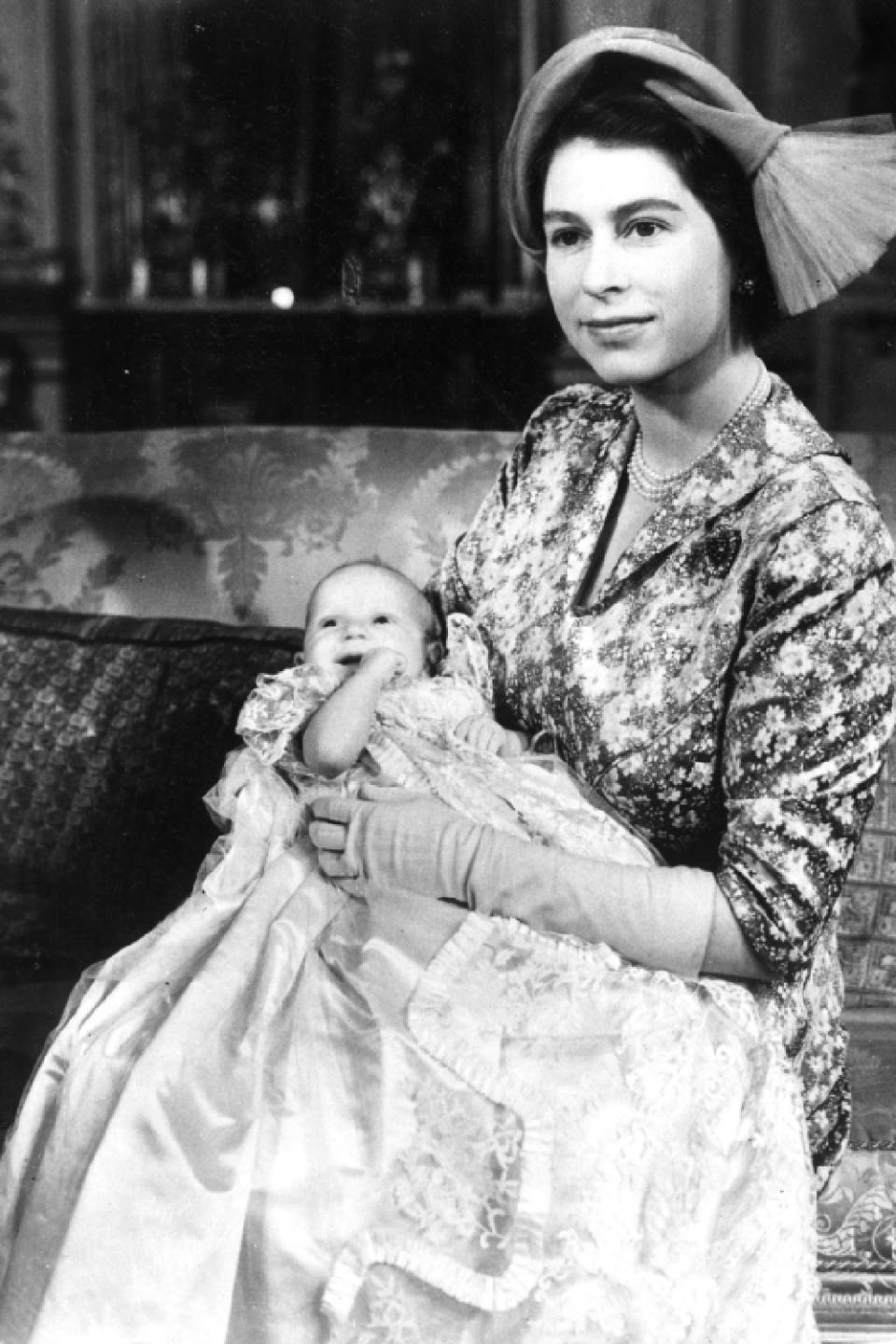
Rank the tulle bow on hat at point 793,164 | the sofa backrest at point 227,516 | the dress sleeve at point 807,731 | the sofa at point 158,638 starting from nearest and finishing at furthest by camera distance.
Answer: the dress sleeve at point 807,731 → the tulle bow on hat at point 793,164 → the sofa at point 158,638 → the sofa backrest at point 227,516

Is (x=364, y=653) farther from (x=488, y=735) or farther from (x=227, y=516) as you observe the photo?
(x=227, y=516)

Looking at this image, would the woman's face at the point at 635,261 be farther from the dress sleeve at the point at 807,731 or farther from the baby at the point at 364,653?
the baby at the point at 364,653

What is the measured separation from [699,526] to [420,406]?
5.63 feet

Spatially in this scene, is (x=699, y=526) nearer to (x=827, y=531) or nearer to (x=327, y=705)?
(x=827, y=531)

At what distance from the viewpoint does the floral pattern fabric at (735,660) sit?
1496 mm

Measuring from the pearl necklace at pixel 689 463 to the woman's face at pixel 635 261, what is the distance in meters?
0.08

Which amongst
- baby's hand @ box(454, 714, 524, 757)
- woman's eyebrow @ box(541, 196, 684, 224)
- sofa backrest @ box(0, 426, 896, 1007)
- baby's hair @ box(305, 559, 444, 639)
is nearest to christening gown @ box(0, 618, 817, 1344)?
baby's hand @ box(454, 714, 524, 757)

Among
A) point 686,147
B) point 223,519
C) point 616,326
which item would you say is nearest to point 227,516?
point 223,519

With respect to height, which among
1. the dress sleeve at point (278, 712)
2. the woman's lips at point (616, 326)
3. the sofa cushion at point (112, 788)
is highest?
the woman's lips at point (616, 326)

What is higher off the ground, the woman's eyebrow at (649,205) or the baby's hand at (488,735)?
the woman's eyebrow at (649,205)

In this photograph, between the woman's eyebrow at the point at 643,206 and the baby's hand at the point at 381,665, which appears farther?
the baby's hand at the point at 381,665

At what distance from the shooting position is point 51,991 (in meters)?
2.29

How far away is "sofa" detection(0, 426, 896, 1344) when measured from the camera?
2268 mm

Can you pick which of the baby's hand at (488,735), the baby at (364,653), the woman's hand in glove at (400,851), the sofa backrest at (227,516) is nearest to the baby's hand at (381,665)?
the baby at (364,653)
